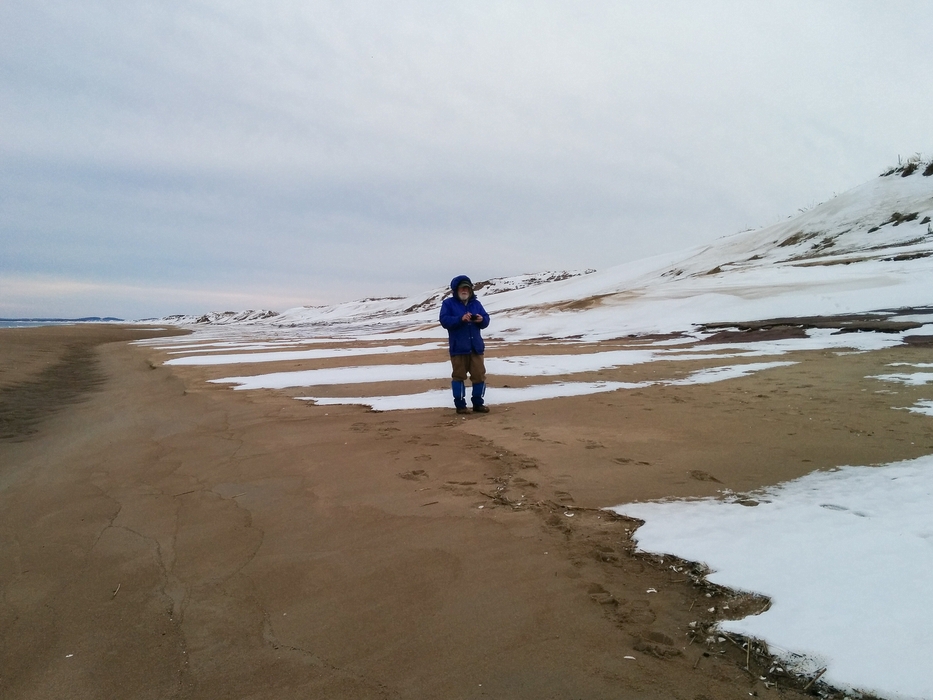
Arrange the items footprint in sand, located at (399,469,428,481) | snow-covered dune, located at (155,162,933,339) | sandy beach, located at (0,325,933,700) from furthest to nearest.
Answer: snow-covered dune, located at (155,162,933,339)
footprint in sand, located at (399,469,428,481)
sandy beach, located at (0,325,933,700)

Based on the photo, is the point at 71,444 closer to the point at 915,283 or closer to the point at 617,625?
the point at 617,625

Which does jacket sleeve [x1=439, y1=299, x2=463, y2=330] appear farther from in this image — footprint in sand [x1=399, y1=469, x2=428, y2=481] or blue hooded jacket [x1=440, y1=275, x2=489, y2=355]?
footprint in sand [x1=399, y1=469, x2=428, y2=481]

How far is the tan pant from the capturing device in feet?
21.9

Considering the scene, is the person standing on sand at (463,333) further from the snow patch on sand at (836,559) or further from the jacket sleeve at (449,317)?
the snow patch on sand at (836,559)

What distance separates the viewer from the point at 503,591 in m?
2.38

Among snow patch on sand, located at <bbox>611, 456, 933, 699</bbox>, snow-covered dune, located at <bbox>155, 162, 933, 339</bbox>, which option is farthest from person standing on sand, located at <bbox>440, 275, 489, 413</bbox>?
snow-covered dune, located at <bbox>155, 162, 933, 339</bbox>

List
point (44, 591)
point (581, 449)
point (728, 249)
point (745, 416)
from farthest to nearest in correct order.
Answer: point (728, 249)
point (745, 416)
point (581, 449)
point (44, 591)

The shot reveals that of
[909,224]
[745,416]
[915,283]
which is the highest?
[909,224]

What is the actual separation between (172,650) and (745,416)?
5.39 m

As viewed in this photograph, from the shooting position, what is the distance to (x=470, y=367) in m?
6.84

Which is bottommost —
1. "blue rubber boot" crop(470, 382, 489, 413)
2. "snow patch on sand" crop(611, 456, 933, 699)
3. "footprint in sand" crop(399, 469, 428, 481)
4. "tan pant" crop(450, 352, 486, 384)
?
"snow patch on sand" crop(611, 456, 933, 699)

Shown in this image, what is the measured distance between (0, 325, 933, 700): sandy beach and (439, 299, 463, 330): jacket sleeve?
128 cm

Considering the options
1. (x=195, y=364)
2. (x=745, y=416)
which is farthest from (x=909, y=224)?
(x=195, y=364)

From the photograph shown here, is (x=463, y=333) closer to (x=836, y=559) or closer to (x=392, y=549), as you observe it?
(x=392, y=549)
